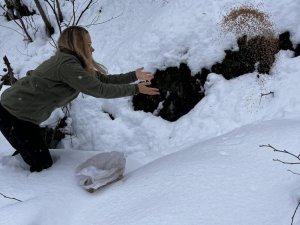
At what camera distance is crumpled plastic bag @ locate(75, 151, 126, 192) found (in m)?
3.22

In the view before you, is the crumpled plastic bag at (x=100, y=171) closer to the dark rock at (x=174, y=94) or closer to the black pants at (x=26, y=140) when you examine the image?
the black pants at (x=26, y=140)

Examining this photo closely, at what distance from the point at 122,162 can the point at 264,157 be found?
1.26m

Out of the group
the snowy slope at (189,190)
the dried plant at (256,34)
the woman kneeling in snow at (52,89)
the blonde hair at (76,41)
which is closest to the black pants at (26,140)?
the woman kneeling in snow at (52,89)

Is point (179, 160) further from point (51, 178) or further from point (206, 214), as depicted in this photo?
point (51, 178)

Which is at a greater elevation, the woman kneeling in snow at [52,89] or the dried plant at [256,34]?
the dried plant at [256,34]

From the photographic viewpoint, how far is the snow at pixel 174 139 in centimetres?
236

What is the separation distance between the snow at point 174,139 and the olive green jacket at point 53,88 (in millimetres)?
616

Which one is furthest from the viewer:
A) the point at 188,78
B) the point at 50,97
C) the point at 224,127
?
the point at 188,78

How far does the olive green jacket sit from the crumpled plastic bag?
576 millimetres

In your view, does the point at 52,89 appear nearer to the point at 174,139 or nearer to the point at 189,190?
the point at 189,190

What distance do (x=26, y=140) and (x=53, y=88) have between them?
0.60m

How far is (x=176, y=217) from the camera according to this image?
227 centimetres

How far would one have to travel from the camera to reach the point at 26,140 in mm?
3502

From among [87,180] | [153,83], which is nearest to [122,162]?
[87,180]
